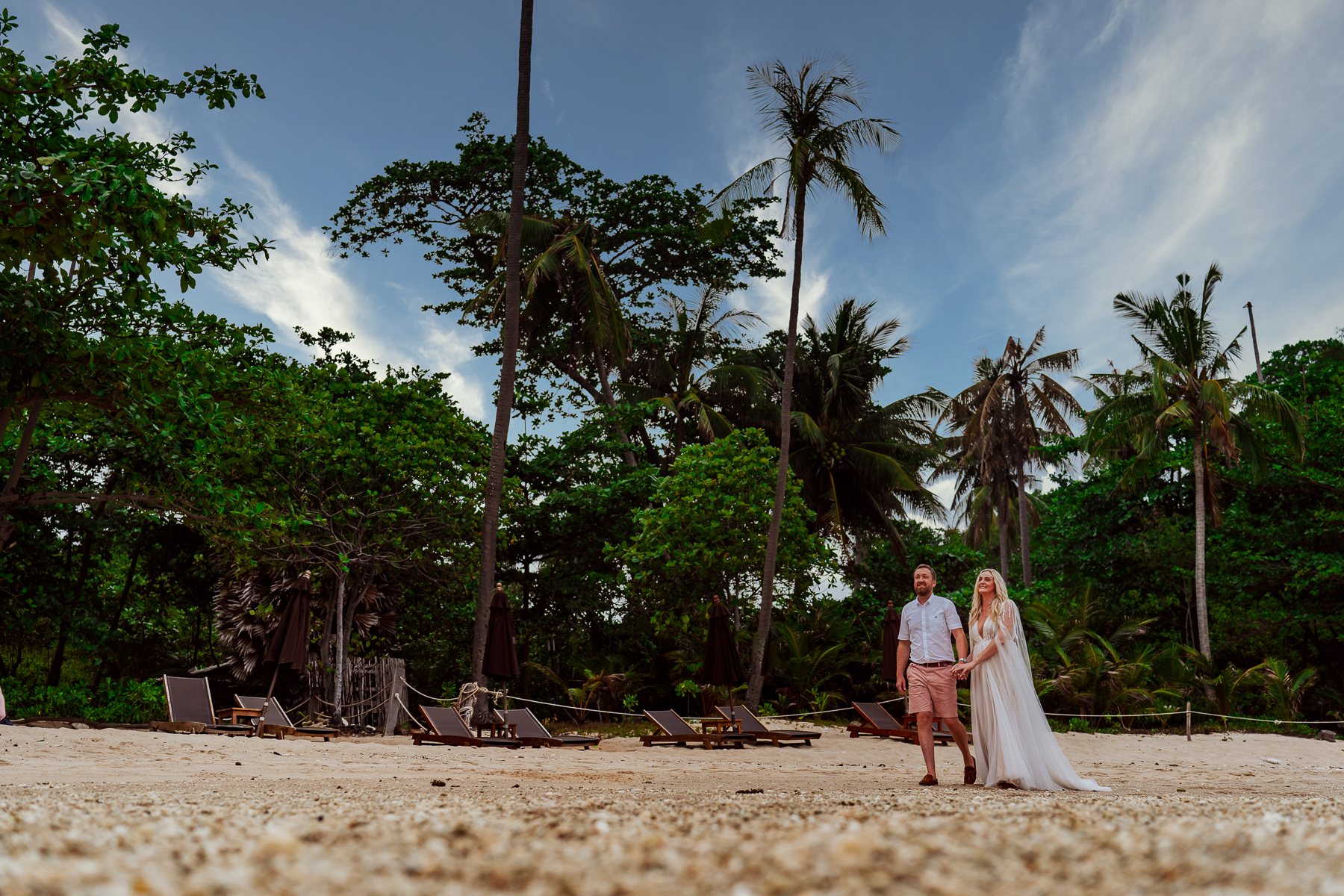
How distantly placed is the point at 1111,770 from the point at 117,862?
9.99m

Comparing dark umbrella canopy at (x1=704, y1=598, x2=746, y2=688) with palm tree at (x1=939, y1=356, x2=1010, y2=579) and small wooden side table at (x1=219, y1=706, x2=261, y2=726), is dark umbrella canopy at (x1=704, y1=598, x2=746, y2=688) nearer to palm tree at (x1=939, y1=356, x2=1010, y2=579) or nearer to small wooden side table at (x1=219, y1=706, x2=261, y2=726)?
small wooden side table at (x1=219, y1=706, x2=261, y2=726)

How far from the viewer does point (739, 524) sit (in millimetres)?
16312

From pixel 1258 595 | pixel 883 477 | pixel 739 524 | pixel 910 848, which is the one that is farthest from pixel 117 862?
pixel 1258 595

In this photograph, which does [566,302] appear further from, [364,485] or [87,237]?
[87,237]

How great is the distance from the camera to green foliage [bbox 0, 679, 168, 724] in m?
14.8

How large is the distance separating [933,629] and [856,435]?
61.7ft

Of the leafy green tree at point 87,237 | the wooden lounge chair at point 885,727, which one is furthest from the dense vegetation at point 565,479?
the wooden lounge chair at point 885,727

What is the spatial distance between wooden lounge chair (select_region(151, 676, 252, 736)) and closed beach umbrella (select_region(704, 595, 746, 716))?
649 centimetres

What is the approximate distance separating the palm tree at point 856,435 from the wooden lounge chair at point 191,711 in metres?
15.2

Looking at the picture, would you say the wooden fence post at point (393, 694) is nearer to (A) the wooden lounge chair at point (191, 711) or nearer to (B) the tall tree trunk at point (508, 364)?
(B) the tall tree trunk at point (508, 364)

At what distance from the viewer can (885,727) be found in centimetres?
1346

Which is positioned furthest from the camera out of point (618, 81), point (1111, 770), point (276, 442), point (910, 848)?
point (618, 81)

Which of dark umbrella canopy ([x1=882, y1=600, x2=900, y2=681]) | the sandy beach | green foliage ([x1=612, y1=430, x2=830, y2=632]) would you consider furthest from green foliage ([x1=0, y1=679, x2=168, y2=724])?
dark umbrella canopy ([x1=882, y1=600, x2=900, y2=681])

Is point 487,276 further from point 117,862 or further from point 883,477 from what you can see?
point 117,862
